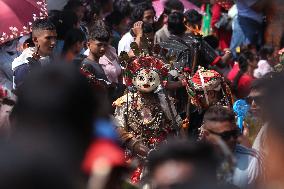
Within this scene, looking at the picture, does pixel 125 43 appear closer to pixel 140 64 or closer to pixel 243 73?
pixel 243 73

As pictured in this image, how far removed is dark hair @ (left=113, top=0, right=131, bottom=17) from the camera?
11.4 metres

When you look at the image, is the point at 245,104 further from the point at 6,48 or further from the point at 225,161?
the point at 225,161

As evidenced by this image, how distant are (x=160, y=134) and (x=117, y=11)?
3.92 m

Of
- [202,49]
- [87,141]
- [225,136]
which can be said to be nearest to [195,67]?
[202,49]

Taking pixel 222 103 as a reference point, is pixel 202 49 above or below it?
above

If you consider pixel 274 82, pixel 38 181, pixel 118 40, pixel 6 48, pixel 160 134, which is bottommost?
pixel 38 181

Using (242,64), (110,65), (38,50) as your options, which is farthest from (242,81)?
(38,50)

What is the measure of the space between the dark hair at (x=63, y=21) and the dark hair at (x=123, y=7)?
1.90m

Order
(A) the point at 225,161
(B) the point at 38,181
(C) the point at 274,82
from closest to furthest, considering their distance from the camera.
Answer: (B) the point at 38,181, (C) the point at 274,82, (A) the point at 225,161

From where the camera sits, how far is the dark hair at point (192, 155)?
9.89 feet

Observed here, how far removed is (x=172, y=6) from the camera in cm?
1123

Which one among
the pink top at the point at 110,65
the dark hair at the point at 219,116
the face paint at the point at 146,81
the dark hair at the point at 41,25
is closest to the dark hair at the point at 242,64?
the pink top at the point at 110,65

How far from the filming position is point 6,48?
812cm

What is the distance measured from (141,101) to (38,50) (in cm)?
98
